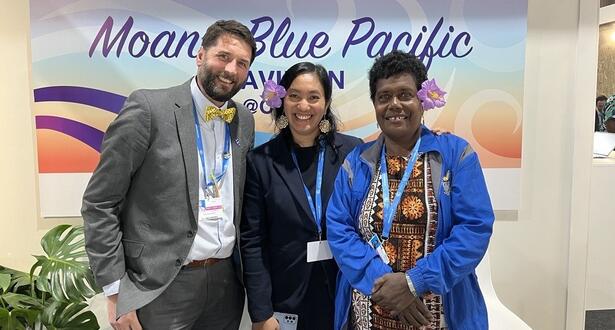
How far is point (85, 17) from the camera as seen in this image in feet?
9.41

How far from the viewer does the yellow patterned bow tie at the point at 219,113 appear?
200 centimetres

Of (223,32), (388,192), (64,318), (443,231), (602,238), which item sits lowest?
(64,318)

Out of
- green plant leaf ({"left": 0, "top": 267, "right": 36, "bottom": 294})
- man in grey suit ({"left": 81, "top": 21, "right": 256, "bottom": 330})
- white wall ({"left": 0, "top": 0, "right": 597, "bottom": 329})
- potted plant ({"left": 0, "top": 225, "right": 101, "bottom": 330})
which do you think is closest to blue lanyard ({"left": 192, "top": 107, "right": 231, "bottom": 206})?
man in grey suit ({"left": 81, "top": 21, "right": 256, "bottom": 330})

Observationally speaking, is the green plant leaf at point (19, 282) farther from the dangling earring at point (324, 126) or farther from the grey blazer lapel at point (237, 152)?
the dangling earring at point (324, 126)

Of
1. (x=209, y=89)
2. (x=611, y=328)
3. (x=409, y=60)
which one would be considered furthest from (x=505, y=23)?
(x=611, y=328)

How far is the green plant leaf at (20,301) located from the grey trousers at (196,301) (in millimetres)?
852

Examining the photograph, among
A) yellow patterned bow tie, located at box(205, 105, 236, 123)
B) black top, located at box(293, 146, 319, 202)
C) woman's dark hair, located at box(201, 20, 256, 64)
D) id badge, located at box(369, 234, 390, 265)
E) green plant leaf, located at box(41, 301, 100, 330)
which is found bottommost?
green plant leaf, located at box(41, 301, 100, 330)

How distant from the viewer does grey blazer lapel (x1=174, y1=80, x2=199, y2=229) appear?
1.93m

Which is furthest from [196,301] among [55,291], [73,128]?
[73,128]

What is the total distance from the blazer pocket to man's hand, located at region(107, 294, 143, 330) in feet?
0.53

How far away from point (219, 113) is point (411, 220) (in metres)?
0.87

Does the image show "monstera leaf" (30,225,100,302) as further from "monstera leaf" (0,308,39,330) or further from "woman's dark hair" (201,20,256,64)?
"woman's dark hair" (201,20,256,64)

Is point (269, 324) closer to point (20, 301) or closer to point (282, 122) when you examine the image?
point (282, 122)

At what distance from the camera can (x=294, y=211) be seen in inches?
78.5
